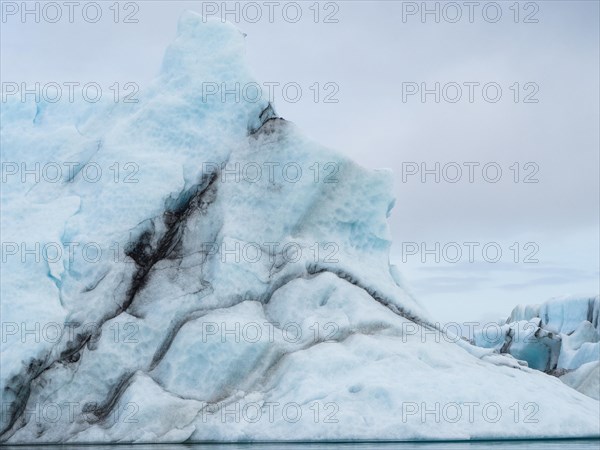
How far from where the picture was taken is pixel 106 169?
1978 cm

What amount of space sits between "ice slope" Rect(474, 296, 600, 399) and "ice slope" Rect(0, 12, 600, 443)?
33.5 ft

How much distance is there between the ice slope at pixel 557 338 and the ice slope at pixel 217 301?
402 inches

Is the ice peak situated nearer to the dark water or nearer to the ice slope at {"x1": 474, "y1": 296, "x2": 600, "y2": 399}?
the dark water

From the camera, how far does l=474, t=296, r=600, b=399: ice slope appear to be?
30.7m

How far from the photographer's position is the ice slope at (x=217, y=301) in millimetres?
15602

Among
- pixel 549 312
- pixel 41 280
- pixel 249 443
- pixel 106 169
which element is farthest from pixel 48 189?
pixel 549 312

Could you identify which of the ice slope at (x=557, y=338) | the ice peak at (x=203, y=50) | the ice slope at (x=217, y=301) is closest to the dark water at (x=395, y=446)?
the ice slope at (x=217, y=301)

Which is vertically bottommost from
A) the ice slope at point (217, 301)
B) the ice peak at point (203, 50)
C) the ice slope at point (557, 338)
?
the ice slope at point (557, 338)

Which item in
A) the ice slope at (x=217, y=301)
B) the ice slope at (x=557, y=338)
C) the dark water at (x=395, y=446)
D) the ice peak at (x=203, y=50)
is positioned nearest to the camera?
the dark water at (x=395, y=446)

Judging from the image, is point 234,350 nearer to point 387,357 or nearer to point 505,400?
point 387,357

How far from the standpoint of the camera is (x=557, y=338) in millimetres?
31062

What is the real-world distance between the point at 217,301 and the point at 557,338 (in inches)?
689

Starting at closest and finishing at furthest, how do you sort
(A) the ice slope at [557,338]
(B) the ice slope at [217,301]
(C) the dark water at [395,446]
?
(C) the dark water at [395,446] → (B) the ice slope at [217,301] → (A) the ice slope at [557,338]

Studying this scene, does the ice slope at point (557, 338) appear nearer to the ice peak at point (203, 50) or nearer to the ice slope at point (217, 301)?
the ice slope at point (217, 301)
